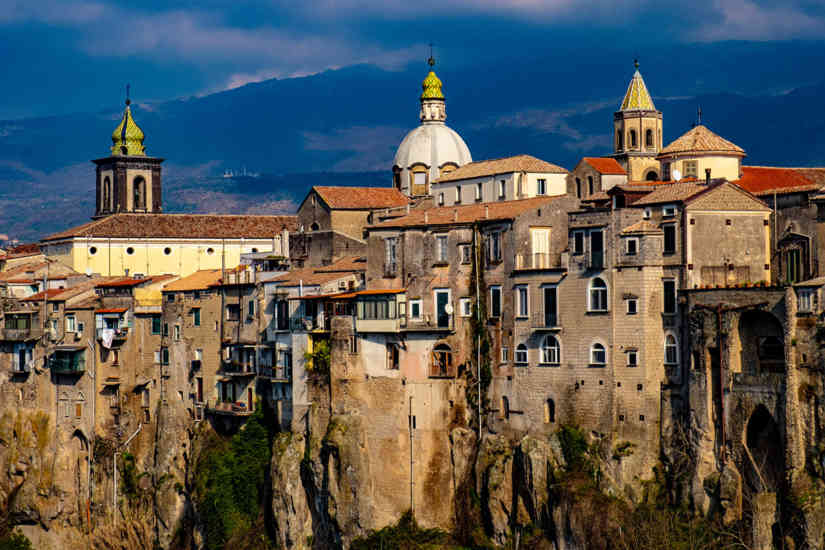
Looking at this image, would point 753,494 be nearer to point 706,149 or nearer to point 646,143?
point 706,149

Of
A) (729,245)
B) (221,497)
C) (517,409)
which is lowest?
(221,497)

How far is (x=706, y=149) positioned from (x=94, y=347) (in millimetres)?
41122

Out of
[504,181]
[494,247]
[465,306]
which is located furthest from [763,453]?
[504,181]

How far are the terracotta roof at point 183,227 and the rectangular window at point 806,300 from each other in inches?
2148

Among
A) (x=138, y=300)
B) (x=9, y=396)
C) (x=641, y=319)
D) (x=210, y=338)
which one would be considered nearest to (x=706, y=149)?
(x=641, y=319)

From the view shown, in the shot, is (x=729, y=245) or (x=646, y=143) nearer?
(x=729, y=245)

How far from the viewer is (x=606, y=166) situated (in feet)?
306

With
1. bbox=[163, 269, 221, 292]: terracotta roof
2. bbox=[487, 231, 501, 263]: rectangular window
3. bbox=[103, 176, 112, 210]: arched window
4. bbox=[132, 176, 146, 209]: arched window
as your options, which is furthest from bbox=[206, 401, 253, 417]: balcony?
bbox=[103, 176, 112, 210]: arched window

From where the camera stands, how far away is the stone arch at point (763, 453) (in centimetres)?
6669

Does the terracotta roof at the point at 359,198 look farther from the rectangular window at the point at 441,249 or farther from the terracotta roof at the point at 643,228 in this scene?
the terracotta roof at the point at 643,228

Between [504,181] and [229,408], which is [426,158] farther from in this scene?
[229,408]

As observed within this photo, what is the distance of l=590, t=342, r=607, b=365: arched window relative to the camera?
237 feet

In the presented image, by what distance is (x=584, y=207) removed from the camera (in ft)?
262

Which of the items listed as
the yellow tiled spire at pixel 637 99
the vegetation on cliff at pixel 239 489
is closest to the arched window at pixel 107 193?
the yellow tiled spire at pixel 637 99
